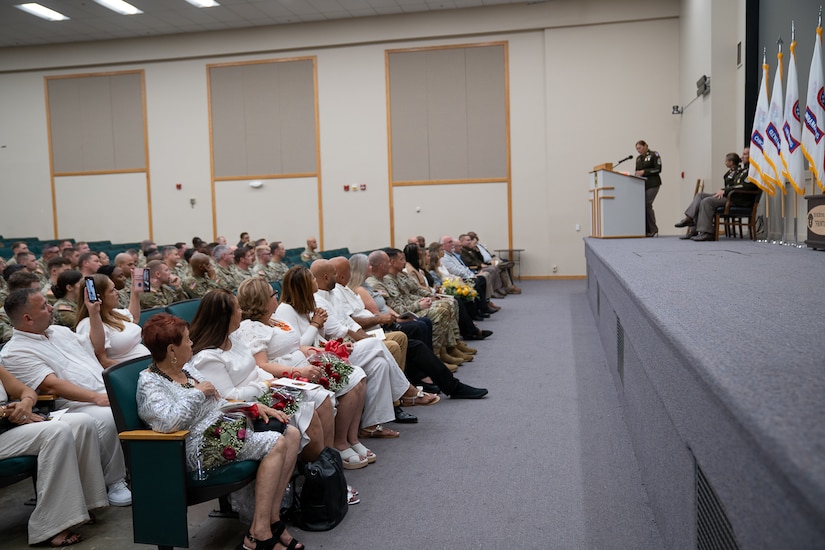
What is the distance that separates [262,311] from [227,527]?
3.80ft

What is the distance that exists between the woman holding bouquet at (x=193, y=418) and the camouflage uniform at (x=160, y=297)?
3730 mm

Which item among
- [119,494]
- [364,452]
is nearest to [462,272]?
[364,452]

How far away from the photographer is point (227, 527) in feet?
9.79

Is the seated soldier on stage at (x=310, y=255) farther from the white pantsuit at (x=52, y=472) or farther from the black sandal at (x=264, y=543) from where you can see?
the black sandal at (x=264, y=543)

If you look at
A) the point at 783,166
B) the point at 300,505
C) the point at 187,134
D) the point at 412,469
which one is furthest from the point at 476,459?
the point at 187,134

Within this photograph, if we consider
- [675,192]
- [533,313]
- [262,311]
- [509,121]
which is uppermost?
[509,121]

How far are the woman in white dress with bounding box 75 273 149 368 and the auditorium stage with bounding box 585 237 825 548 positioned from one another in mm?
2593

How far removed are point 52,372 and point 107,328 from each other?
0.66m

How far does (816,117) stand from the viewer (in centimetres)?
626

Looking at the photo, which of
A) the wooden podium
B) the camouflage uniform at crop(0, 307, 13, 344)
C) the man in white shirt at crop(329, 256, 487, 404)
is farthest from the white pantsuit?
the wooden podium

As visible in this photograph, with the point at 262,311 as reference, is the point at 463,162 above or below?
above

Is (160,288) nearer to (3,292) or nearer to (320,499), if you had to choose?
(3,292)

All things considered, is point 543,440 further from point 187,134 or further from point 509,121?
point 187,134

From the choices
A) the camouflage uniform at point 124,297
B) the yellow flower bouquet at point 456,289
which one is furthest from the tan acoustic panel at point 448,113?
the camouflage uniform at point 124,297
